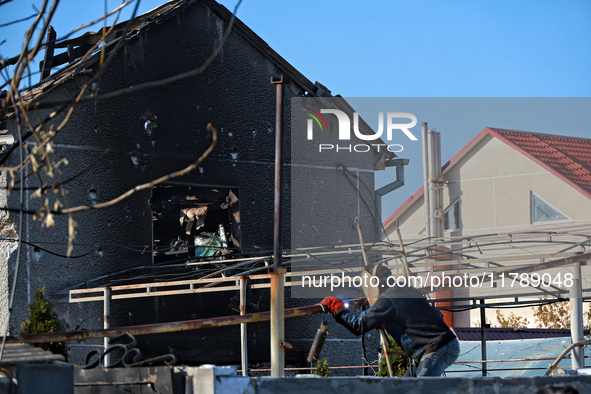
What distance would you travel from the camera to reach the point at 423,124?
22.4m

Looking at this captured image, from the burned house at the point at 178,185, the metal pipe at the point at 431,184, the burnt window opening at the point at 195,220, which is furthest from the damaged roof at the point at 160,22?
the metal pipe at the point at 431,184

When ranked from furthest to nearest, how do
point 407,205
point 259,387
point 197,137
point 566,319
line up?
point 407,205 → point 566,319 → point 197,137 → point 259,387

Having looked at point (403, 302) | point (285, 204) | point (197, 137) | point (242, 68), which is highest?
point (242, 68)

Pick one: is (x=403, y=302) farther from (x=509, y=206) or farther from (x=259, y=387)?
(x=509, y=206)

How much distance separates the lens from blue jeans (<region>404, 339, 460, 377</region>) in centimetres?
559

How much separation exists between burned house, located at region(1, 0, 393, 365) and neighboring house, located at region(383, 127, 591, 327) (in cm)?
905

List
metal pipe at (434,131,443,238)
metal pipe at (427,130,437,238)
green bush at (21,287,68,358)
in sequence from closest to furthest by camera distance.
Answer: green bush at (21,287,68,358), metal pipe at (427,130,437,238), metal pipe at (434,131,443,238)

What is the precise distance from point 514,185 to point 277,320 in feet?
56.4

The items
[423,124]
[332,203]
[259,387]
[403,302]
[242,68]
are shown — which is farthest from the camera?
[423,124]

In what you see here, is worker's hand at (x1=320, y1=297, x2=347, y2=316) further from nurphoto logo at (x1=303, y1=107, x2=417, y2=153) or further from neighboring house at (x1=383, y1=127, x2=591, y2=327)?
neighboring house at (x1=383, y1=127, x2=591, y2=327)

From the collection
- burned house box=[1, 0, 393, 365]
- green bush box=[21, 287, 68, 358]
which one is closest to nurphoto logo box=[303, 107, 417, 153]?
burned house box=[1, 0, 393, 365]

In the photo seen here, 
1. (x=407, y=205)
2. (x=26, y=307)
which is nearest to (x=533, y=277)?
(x=26, y=307)

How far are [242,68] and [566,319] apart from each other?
45.2ft

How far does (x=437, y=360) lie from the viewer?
5598mm
